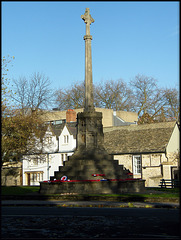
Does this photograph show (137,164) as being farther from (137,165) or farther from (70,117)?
(70,117)

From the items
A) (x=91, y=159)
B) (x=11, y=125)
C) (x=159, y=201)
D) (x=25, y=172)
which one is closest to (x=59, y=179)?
(x=91, y=159)

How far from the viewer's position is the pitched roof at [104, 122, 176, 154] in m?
49.3

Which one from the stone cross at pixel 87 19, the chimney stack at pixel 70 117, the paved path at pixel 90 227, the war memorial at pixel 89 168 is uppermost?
the stone cross at pixel 87 19

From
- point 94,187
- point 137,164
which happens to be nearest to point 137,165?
point 137,164

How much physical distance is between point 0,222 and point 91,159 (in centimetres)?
1571

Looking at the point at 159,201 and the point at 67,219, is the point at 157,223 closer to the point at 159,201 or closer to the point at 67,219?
the point at 67,219

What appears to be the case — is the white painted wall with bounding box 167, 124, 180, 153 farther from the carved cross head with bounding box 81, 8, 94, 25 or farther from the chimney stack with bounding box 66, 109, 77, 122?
the carved cross head with bounding box 81, 8, 94, 25

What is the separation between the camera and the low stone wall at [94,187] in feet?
86.2

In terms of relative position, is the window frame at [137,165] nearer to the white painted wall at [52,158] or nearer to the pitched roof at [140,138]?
the pitched roof at [140,138]

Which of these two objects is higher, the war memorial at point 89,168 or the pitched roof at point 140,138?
the pitched roof at point 140,138

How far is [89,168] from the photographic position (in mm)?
27641

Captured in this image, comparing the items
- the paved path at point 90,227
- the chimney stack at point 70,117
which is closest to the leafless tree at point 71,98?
the chimney stack at point 70,117

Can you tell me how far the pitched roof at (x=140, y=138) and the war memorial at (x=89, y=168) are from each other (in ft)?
65.9

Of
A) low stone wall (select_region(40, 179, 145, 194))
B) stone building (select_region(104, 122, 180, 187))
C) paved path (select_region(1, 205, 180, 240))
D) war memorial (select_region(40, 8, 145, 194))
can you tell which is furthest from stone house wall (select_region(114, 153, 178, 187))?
paved path (select_region(1, 205, 180, 240))
